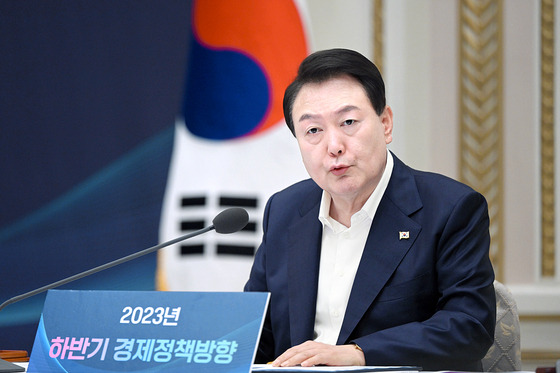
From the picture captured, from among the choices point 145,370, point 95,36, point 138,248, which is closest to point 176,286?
point 138,248

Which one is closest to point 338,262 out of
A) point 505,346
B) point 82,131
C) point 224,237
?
point 505,346

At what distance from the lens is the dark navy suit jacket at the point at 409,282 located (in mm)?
1610

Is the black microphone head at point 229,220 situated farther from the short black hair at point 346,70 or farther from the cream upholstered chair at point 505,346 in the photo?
the cream upholstered chair at point 505,346

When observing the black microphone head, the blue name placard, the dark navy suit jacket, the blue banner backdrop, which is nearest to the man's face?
the dark navy suit jacket

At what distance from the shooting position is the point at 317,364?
4.75 ft

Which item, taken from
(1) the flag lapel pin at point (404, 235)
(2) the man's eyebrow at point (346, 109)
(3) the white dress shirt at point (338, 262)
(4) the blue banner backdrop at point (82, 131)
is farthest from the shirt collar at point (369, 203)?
(4) the blue banner backdrop at point (82, 131)

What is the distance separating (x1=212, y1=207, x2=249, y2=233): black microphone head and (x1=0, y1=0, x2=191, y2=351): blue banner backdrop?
63.4 inches

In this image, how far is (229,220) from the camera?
1.58 meters

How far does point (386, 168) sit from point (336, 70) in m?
0.31

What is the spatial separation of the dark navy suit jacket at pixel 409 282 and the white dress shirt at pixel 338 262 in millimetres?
24

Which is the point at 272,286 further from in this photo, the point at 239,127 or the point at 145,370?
the point at 239,127

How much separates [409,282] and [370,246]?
0.14 metres

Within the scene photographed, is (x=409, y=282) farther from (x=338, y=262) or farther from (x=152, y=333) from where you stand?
(x=152, y=333)

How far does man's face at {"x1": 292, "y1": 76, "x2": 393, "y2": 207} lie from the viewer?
5.88ft
